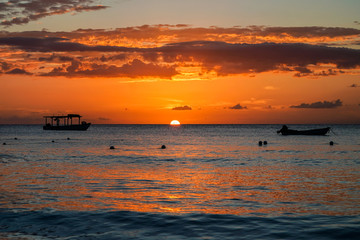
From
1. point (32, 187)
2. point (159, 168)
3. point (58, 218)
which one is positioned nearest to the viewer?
point (58, 218)

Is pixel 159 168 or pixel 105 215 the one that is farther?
pixel 159 168

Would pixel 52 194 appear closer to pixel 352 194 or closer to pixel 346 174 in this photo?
pixel 352 194

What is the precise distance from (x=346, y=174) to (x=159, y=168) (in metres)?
17.8

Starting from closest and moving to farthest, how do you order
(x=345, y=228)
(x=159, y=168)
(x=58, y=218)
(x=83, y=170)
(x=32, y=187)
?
(x=345, y=228)
(x=58, y=218)
(x=32, y=187)
(x=83, y=170)
(x=159, y=168)

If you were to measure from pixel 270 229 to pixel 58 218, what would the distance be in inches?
378

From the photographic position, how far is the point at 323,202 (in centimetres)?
2177

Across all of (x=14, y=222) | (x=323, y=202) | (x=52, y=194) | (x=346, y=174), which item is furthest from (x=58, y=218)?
(x=346, y=174)

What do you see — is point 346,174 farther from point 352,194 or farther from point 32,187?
point 32,187

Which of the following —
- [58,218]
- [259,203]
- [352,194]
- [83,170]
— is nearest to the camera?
[58,218]

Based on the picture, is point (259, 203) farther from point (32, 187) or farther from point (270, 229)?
point (32, 187)

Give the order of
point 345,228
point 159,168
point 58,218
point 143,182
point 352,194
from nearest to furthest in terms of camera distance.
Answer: point 345,228, point 58,218, point 352,194, point 143,182, point 159,168

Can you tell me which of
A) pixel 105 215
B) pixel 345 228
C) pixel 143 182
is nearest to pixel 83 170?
pixel 143 182

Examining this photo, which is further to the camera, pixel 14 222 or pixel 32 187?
→ pixel 32 187

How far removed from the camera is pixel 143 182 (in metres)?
30.1
